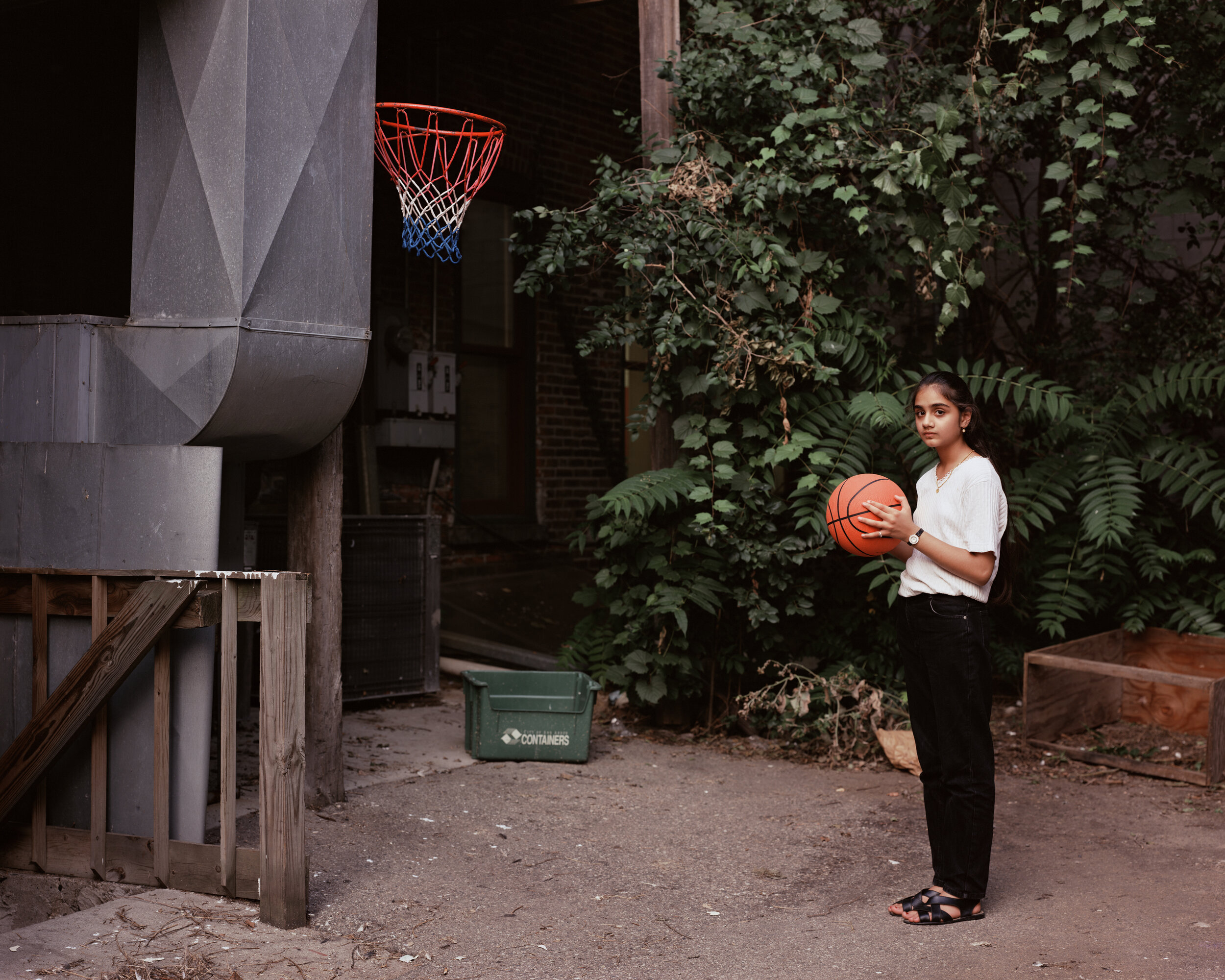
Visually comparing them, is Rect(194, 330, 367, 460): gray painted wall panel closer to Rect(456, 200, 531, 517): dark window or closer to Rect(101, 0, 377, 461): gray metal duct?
Rect(101, 0, 377, 461): gray metal duct

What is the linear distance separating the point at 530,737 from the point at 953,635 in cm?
284

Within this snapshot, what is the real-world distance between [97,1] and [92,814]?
4404 millimetres

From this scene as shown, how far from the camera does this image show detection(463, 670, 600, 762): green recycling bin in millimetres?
6117

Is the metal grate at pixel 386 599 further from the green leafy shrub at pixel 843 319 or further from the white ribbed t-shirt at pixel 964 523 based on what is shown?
the white ribbed t-shirt at pixel 964 523

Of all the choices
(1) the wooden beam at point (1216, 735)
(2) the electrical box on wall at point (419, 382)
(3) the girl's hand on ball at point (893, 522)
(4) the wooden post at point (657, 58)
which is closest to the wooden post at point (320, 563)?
(4) the wooden post at point (657, 58)

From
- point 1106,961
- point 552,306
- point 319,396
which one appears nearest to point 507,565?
point 552,306

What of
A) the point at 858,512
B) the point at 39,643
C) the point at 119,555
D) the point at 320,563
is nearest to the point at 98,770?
the point at 39,643

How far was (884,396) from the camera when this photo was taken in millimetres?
6168

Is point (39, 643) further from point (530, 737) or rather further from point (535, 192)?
point (535, 192)

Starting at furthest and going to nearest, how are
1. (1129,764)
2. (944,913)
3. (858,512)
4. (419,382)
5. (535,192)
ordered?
(535,192)
(419,382)
(1129,764)
(858,512)
(944,913)

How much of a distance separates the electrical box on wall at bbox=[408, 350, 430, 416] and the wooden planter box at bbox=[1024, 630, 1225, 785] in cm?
470

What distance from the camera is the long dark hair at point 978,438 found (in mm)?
4062

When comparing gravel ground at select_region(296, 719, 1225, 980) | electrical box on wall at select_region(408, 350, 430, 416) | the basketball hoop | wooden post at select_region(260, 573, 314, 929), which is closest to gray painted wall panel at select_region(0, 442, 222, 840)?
wooden post at select_region(260, 573, 314, 929)

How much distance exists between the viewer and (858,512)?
4.26 meters
